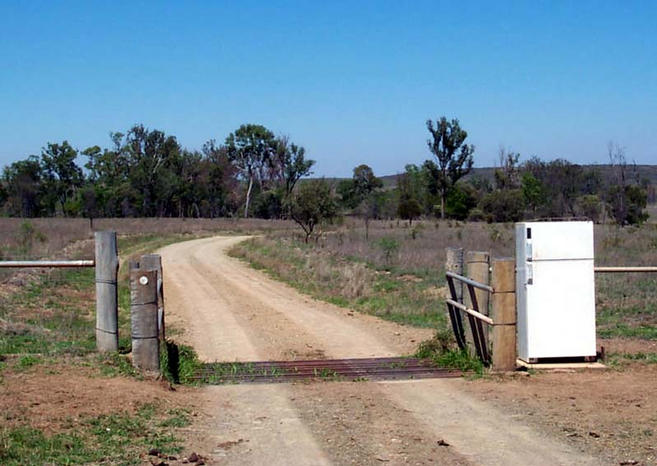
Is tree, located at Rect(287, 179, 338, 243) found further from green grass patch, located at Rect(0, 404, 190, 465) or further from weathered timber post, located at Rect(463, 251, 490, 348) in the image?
green grass patch, located at Rect(0, 404, 190, 465)

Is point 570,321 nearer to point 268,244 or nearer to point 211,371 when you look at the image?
point 211,371

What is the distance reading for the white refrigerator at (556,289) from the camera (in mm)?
9508

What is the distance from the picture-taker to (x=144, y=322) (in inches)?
354

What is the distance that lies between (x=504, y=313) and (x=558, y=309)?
2.26ft

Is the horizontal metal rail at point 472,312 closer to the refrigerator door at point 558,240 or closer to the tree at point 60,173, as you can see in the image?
the refrigerator door at point 558,240

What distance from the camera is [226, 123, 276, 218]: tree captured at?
10900 cm

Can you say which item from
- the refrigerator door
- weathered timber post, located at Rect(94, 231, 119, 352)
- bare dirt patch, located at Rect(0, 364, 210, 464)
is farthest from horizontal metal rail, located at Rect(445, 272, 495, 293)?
weathered timber post, located at Rect(94, 231, 119, 352)

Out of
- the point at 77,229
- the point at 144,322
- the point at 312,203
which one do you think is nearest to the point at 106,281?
the point at 144,322

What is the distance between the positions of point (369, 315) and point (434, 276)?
618 cm

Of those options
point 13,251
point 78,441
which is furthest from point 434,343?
point 13,251

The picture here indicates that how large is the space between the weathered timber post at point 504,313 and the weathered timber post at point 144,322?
379 cm

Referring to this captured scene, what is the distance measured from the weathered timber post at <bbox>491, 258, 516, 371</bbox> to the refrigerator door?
32cm

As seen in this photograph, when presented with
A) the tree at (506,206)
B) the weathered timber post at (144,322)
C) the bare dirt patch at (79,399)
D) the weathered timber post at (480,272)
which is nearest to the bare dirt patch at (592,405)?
the weathered timber post at (480,272)

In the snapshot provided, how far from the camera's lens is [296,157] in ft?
345
